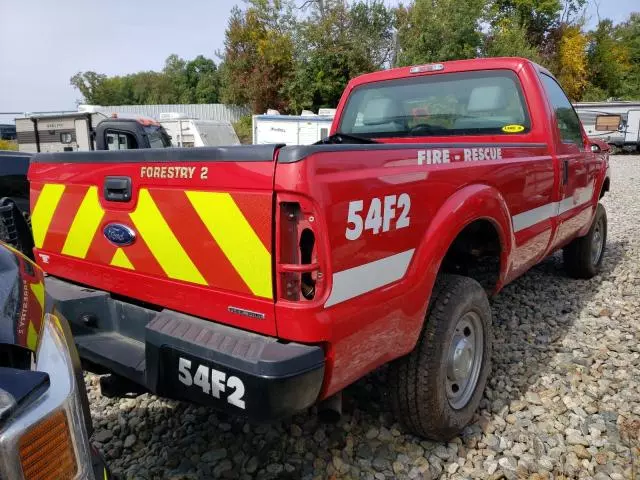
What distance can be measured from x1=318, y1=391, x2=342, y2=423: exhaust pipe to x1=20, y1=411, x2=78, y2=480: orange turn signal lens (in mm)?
1066

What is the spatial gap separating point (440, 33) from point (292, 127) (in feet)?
45.6

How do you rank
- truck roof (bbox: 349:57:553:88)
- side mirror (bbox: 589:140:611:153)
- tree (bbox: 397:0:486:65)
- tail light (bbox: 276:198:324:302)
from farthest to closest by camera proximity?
tree (bbox: 397:0:486:65) < side mirror (bbox: 589:140:611:153) < truck roof (bbox: 349:57:553:88) < tail light (bbox: 276:198:324:302)

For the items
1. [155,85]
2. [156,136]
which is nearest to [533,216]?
[156,136]

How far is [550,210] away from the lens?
3.48 metres

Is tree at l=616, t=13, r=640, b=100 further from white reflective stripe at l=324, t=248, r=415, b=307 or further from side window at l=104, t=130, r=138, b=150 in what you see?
white reflective stripe at l=324, t=248, r=415, b=307

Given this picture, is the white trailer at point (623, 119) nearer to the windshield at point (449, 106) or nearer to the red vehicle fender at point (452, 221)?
the windshield at point (449, 106)

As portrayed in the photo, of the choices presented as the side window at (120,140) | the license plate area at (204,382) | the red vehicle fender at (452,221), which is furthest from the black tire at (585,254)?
the side window at (120,140)

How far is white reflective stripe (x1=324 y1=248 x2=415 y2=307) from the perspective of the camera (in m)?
1.75

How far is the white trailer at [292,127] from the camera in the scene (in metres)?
16.2

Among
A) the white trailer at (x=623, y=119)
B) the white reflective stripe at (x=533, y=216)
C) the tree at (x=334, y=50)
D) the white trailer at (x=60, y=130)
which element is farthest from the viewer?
the tree at (x=334, y=50)

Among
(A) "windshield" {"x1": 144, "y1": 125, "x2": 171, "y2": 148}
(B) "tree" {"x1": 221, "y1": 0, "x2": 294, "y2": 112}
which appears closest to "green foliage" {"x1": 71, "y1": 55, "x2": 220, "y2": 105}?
(B) "tree" {"x1": 221, "y1": 0, "x2": 294, "y2": 112}

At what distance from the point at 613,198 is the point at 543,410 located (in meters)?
9.64

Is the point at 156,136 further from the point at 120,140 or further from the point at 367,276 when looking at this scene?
the point at 367,276

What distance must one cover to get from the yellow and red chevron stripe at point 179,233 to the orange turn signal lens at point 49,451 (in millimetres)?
793
